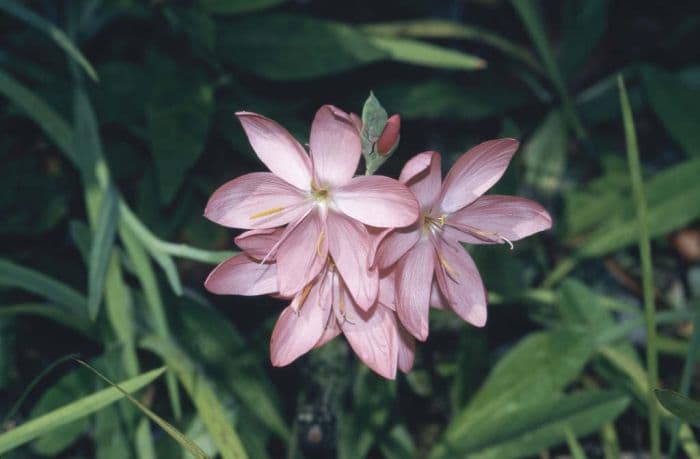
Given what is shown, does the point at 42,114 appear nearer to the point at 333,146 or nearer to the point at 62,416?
the point at 62,416

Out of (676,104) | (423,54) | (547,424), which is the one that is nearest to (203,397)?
(547,424)

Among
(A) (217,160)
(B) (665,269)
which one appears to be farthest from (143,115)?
(B) (665,269)

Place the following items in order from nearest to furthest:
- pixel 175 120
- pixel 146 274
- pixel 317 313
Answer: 1. pixel 317 313
2. pixel 146 274
3. pixel 175 120

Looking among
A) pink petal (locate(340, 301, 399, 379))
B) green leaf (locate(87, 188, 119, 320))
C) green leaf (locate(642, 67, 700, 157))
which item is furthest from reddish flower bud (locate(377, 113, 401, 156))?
green leaf (locate(642, 67, 700, 157))

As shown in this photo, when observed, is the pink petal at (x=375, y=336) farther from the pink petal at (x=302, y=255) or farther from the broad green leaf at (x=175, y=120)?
the broad green leaf at (x=175, y=120)

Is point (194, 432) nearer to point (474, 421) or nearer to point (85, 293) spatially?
point (85, 293)

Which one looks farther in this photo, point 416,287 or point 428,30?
point 428,30

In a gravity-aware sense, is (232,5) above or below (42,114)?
above

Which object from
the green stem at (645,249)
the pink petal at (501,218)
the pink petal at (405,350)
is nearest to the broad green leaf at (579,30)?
the green stem at (645,249)
